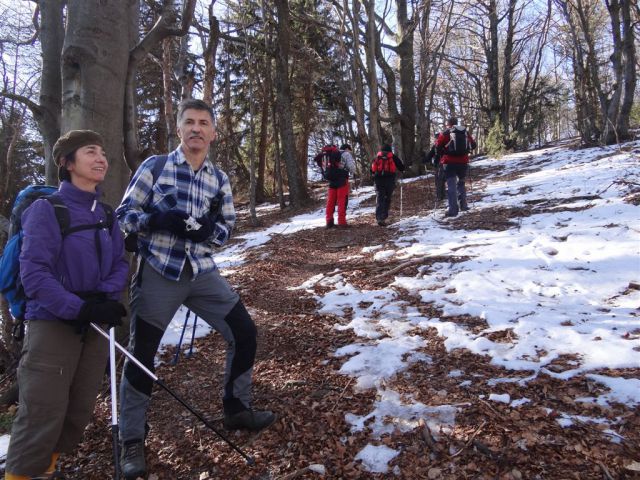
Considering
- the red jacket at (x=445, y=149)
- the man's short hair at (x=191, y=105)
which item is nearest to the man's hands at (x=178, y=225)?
the man's short hair at (x=191, y=105)

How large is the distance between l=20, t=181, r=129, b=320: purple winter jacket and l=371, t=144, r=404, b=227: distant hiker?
7.84 m

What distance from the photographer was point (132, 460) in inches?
104

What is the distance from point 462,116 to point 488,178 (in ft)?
72.8

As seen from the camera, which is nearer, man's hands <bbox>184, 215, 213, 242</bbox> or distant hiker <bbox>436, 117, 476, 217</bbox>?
man's hands <bbox>184, 215, 213, 242</bbox>

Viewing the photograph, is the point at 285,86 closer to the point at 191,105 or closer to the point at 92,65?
the point at 92,65

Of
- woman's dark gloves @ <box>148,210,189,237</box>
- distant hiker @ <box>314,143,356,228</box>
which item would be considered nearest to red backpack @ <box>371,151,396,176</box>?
distant hiker @ <box>314,143,356,228</box>

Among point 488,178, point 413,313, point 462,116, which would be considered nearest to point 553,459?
point 413,313

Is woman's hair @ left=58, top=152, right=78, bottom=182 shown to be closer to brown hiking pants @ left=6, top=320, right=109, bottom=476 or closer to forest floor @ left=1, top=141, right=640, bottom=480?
brown hiking pants @ left=6, top=320, right=109, bottom=476

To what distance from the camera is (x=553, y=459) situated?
2.39 m

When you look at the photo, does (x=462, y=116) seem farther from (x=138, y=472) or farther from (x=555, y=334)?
(x=138, y=472)

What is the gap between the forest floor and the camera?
8.02 feet

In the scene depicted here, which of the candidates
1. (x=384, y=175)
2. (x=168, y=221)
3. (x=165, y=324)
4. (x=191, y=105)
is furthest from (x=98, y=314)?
(x=384, y=175)

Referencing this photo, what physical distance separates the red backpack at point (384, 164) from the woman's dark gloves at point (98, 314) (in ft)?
26.7

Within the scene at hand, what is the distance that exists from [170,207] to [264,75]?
60.2 ft
